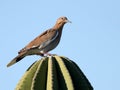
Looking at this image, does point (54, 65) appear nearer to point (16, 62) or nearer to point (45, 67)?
point (45, 67)

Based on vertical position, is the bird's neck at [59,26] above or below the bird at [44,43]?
above

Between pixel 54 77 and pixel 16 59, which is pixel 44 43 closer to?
pixel 16 59

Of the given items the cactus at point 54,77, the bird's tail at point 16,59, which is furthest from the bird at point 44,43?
the cactus at point 54,77

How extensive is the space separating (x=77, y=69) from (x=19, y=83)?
101 centimetres

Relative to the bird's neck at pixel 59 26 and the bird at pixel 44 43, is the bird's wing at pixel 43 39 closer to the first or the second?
the bird at pixel 44 43

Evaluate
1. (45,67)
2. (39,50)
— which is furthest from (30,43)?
(45,67)

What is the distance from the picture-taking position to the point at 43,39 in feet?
31.2

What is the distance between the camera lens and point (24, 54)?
353 inches

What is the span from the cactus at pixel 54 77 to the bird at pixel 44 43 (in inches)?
93.4

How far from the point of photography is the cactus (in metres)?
5.81

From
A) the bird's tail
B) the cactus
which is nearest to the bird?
the bird's tail

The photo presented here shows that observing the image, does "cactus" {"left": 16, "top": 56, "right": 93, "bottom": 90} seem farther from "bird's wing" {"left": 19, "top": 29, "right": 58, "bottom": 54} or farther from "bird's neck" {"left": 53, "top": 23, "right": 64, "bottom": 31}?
"bird's neck" {"left": 53, "top": 23, "right": 64, "bottom": 31}

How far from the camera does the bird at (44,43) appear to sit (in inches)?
354

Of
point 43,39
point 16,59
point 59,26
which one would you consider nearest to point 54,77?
point 16,59
